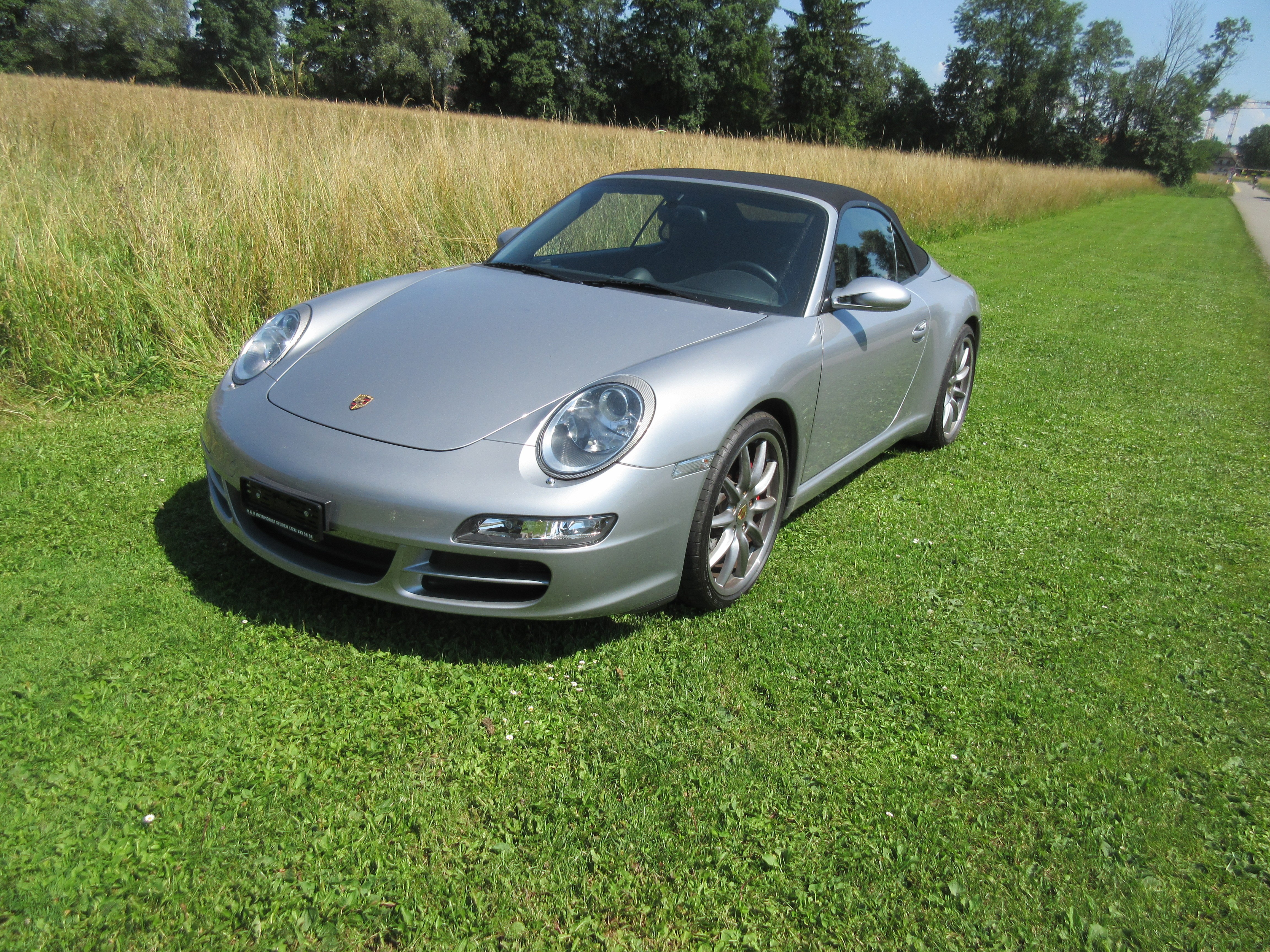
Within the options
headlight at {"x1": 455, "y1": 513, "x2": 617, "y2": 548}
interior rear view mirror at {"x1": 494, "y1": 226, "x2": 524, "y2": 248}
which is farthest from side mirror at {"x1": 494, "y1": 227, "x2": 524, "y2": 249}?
headlight at {"x1": 455, "y1": 513, "x2": 617, "y2": 548}

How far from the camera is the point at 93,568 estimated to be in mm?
2973

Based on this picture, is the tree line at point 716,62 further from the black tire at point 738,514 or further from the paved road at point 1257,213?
the black tire at point 738,514

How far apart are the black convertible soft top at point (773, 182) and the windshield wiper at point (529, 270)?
29.4 inches

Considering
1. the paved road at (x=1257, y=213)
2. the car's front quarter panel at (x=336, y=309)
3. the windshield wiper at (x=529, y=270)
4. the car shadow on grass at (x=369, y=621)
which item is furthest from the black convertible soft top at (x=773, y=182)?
the paved road at (x=1257, y=213)

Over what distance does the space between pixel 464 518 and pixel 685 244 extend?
1.80 meters

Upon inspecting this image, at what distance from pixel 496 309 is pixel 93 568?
64.0 inches

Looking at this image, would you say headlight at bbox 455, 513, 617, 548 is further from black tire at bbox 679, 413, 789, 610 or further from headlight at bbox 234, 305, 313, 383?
headlight at bbox 234, 305, 313, 383

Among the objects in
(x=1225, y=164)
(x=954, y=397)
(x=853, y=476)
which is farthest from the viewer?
(x=1225, y=164)

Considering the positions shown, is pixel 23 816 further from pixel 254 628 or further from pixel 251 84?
pixel 251 84

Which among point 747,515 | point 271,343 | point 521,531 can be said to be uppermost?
point 271,343

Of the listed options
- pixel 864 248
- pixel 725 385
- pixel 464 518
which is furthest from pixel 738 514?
pixel 864 248

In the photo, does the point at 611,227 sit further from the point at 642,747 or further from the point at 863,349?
the point at 642,747

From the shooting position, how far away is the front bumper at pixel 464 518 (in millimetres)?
2400

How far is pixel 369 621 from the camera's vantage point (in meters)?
2.78
